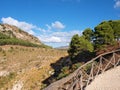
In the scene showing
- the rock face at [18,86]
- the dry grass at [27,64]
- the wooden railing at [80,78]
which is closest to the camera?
the wooden railing at [80,78]

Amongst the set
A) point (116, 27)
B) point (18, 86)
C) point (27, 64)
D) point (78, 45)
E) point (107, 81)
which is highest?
point (116, 27)

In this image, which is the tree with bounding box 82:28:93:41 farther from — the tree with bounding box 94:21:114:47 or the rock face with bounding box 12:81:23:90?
the rock face with bounding box 12:81:23:90

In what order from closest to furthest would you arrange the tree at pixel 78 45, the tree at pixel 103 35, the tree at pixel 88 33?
the tree at pixel 103 35 < the tree at pixel 78 45 < the tree at pixel 88 33

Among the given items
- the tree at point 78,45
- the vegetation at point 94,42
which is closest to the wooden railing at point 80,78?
the vegetation at point 94,42

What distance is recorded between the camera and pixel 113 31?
5625cm

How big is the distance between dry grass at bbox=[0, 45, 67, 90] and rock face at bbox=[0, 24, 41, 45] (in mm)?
44930

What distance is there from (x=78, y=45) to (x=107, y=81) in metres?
30.3

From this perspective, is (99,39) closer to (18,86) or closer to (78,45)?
(78,45)

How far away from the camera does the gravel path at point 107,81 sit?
25.6m

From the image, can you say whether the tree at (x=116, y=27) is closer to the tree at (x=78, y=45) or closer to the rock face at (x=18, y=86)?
the tree at (x=78, y=45)

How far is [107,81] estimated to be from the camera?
88.6 feet

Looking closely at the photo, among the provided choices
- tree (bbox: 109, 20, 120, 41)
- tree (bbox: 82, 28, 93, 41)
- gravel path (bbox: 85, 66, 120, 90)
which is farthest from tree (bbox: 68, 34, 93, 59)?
gravel path (bbox: 85, 66, 120, 90)

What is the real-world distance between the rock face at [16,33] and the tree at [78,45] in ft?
268

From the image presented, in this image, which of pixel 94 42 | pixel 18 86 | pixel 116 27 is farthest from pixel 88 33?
pixel 18 86
